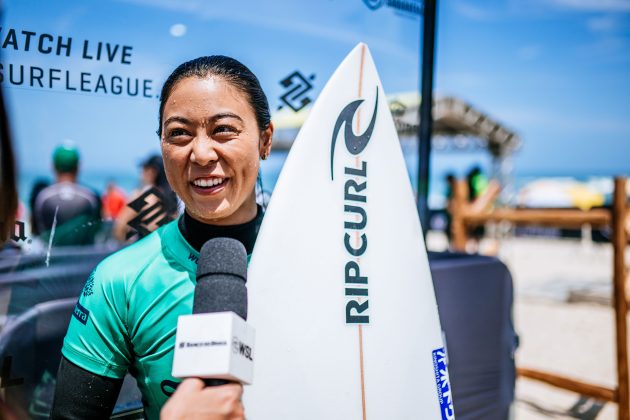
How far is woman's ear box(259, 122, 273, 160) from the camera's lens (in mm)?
1191

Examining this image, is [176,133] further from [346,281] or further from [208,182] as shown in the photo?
[346,281]

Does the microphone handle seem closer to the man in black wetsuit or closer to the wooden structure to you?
the man in black wetsuit

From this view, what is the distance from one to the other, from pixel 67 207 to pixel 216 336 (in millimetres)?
1498

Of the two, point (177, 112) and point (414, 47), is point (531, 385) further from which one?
point (177, 112)

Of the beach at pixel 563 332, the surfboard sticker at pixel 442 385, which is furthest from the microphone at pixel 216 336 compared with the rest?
the beach at pixel 563 332

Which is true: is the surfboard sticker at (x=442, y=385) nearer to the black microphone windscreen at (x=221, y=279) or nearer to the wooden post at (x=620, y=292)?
the black microphone windscreen at (x=221, y=279)

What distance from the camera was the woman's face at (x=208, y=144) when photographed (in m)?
1.06

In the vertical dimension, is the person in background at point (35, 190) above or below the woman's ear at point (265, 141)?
below

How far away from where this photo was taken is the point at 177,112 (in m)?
1.07

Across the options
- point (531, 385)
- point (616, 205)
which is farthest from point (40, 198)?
point (531, 385)

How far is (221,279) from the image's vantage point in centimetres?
86

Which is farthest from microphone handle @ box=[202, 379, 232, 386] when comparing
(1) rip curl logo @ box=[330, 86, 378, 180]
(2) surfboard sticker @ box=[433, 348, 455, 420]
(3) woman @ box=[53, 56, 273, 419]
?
(2) surfboard sticker @ box=[433, 348, 455, 420]

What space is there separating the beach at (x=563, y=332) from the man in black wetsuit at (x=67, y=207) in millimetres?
2081

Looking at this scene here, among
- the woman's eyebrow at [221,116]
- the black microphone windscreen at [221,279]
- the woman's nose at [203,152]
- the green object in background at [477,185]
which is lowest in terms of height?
the black microphone windscreen at [221,279]
